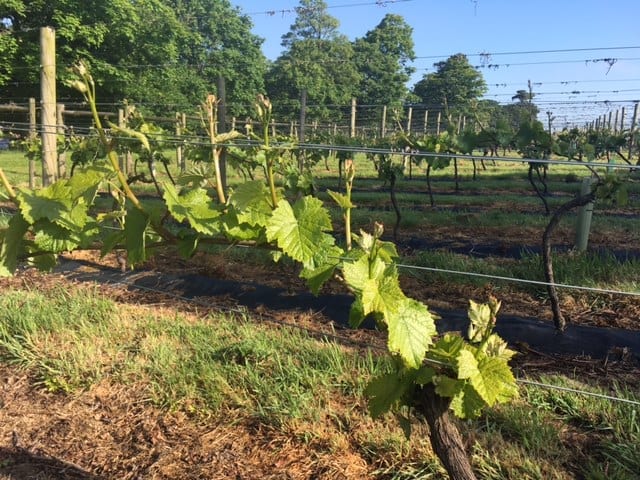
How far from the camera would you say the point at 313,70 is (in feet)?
147

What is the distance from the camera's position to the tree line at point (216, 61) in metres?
23.9

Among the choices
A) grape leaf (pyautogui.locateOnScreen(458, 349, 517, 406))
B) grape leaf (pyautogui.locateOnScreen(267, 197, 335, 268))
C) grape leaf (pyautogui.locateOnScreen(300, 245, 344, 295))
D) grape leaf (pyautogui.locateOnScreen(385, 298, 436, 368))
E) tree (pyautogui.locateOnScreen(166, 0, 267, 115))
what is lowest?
grape leaf (pyautogui.locateOnScreen(458, 349, 517, 406))

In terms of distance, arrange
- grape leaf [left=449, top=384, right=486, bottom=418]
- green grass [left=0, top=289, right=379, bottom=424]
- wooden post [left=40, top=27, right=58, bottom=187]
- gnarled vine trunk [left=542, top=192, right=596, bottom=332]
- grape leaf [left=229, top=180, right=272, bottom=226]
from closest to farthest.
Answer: grape leaf [left=449, top=384, right=486, bottom=418] < grape leaf [left=229, top=180, right=272, bottom=226] < green grass [left=0, top=289, right=379, bottom=424] < gnarled vine trunk [left=542, top=192, right=596, bottom=332] < wooden post [left=40, top=27, right=58, bottom=187]

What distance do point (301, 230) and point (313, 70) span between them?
45.7m

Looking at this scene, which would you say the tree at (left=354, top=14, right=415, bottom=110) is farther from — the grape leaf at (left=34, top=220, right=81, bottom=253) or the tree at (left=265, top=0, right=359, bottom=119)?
the grape leaf at (left=34, top=220, right=81, bottom=253)

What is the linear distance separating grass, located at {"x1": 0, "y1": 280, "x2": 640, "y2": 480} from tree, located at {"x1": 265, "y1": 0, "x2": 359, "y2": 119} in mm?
23370

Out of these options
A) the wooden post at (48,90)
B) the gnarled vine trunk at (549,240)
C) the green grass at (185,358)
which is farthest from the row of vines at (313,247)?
the wooden post at (48,90)

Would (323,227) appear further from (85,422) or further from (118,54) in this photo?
(118,54)

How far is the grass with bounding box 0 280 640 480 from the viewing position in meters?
2.16

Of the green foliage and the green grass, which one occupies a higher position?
the green foliage

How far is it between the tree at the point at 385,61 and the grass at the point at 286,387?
43.2 m

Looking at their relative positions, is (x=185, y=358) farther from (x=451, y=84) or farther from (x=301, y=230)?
(x=451, y=84)

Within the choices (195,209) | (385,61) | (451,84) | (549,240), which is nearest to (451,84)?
(451,84)

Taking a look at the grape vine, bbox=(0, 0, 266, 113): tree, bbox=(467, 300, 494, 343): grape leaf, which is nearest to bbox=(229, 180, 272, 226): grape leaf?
the grape vine
